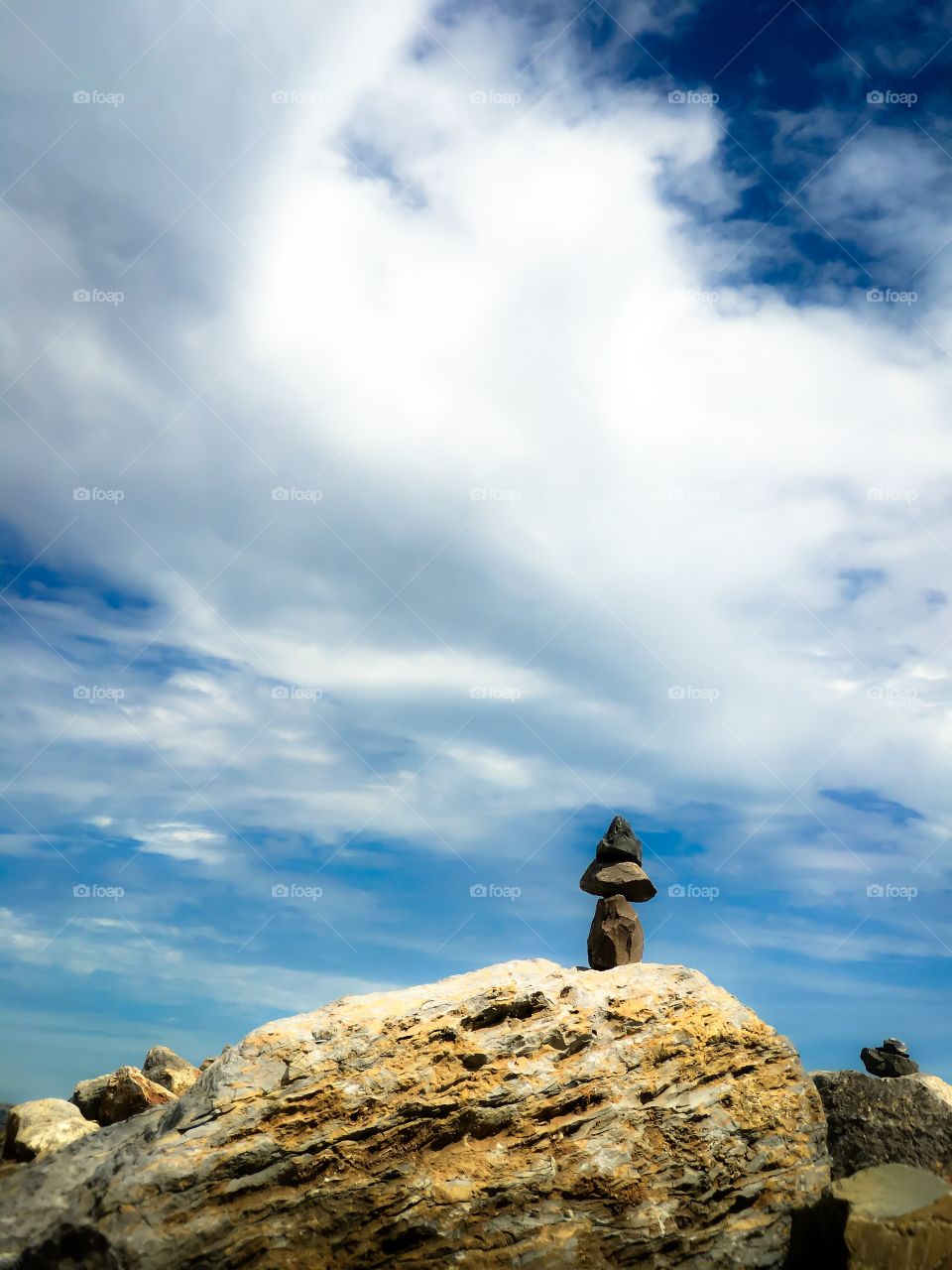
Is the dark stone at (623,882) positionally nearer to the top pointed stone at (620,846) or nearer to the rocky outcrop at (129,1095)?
the top pointed stone at (620,846)

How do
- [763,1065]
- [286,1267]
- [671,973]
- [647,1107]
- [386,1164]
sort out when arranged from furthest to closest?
1. [671,973]
2. [763,1065]
3. [647,1107]
4. [386,1164]
5. [286,1267]

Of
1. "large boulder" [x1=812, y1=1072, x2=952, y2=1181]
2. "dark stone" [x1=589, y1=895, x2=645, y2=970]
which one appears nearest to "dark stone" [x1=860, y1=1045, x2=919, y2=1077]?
"dark stone" [x1=589, y1=895, x2=645, y2=970]

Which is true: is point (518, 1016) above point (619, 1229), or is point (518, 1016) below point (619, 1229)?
above

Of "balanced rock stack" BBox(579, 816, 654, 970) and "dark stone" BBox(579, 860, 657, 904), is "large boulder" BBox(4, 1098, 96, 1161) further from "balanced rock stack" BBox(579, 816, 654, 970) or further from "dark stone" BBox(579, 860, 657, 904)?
"dark stone" BBox(579, 860, 657, 904)

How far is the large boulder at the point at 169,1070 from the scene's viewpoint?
56.7 feet

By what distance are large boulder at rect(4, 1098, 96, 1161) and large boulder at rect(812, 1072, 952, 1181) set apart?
10.7 meters

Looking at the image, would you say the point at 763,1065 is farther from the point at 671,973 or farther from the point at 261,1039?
the point at 261,1039

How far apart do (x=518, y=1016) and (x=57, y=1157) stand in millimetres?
6031

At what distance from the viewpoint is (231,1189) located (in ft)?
34.6

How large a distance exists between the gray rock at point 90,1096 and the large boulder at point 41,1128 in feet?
1.74

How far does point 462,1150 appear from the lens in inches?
439

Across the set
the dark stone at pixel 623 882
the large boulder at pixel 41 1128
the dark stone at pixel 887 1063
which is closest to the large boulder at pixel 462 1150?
the large boulder at pixel 41 1128

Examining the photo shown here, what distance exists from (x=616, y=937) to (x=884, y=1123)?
6916 millimetres

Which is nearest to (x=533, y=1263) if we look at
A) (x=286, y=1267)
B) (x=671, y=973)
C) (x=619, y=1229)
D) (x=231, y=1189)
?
(x=619, y=1229)
